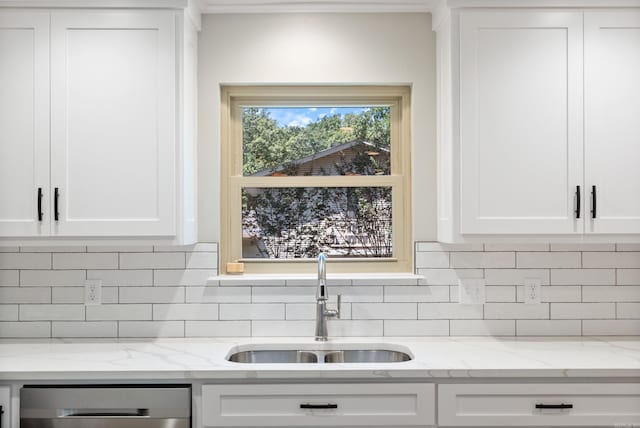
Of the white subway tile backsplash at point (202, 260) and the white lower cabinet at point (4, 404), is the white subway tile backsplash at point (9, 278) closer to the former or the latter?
the white lower cabinet at point (4, 404)

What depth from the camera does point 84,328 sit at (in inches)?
97.7

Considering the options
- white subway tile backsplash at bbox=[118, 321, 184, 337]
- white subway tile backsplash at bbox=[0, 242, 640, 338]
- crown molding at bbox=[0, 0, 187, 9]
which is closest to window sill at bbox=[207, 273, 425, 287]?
white subway tile backsplash at bbox=[0, 242, 640, 338]

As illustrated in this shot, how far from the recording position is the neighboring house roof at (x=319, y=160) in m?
2.64

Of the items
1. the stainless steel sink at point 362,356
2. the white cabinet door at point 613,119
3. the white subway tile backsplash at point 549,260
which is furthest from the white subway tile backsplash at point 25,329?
the white cabinet door at point 613,119

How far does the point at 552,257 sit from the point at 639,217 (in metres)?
0.42

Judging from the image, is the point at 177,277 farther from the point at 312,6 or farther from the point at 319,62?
the point at 312,6

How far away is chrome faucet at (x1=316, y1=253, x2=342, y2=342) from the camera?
2348 millimetres

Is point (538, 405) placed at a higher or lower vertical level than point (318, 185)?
lower

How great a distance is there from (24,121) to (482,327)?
2.13m

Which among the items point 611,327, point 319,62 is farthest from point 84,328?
point 611,327

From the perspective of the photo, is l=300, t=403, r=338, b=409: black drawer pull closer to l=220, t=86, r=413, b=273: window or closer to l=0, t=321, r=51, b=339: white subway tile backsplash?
l=220, t=86, r=413, b=273: window

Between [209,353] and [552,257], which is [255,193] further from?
[552,257]

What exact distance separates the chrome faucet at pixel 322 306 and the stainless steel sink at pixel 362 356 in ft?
0.29

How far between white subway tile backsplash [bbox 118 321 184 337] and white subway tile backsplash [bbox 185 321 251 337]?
0.04 m
